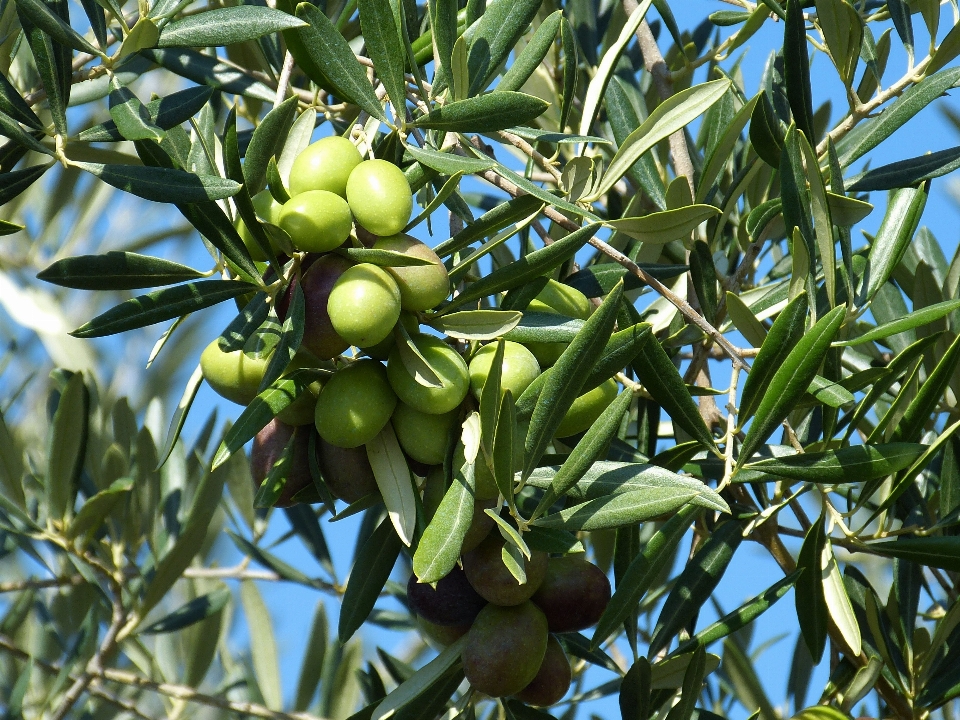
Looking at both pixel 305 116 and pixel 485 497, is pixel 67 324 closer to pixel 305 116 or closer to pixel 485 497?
pixel 305 116

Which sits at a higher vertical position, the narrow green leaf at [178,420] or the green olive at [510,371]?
the green olive at [510,371]

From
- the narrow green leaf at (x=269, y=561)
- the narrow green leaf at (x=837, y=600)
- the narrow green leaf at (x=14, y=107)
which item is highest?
the narrow green leaf at (x=14, y=107)

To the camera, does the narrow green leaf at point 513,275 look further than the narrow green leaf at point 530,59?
No

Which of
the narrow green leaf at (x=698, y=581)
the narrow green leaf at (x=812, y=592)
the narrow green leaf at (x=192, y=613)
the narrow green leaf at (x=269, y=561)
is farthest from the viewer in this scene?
the narrow green leaf at (x=269, y=561)

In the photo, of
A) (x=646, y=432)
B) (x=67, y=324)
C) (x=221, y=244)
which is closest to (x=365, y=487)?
(x=221, y=244)

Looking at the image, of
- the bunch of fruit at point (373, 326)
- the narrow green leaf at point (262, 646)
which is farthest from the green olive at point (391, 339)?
the narrow green leaf at point (262, 646)

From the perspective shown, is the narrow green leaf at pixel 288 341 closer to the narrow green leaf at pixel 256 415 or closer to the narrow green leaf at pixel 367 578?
the narrow green leaf at pixel 256 415

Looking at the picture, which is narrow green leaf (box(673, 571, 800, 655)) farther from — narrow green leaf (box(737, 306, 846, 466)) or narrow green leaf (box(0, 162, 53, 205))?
narrow green leaf (box(0, 162, 53, 205))

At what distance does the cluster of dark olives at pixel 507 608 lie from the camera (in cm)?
110

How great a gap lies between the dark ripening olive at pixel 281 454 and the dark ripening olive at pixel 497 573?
19 centimetres

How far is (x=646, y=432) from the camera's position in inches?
52.7

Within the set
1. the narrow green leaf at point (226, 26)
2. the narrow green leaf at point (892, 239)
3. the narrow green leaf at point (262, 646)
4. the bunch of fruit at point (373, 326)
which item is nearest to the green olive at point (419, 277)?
the bunch of fruit at point (373, 326)

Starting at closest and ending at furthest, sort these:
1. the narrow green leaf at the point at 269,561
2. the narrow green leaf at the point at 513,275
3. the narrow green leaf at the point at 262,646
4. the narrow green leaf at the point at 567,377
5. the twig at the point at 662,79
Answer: the narrow green leaf at the point at 567,377, the narrow green leaf at the point at 513,275, the twig at the point at 662,79, the narrow green leaf at the point at 269,561, the narrow green leaf at the point at 262,646

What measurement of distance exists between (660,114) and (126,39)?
0.52 meters
